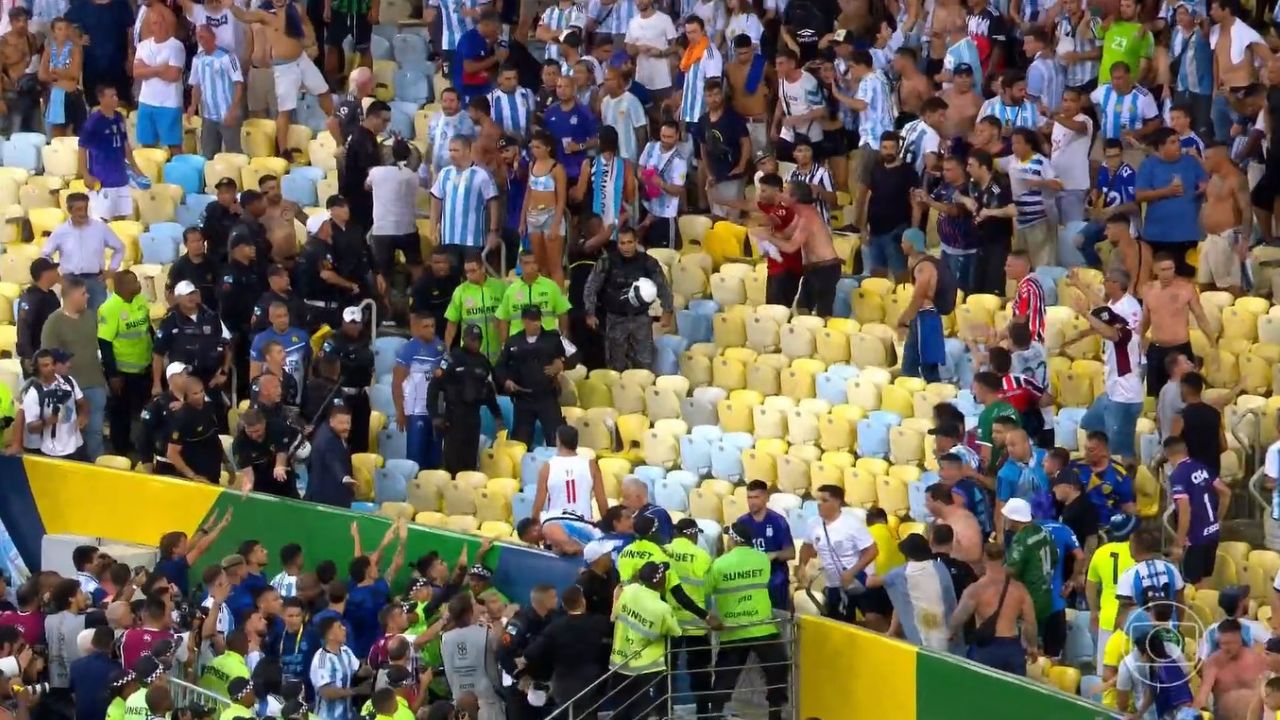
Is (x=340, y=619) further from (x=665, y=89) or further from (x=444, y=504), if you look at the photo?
(x=665, y=89)

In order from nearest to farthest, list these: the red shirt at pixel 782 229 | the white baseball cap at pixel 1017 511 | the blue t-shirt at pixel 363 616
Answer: the white baseball cap at pixel 1017 511 < the blue t-shirt at pixel 363 616 < the red shirt at pixel 782 229

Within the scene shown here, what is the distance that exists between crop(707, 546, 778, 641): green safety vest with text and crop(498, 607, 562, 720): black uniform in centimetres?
94

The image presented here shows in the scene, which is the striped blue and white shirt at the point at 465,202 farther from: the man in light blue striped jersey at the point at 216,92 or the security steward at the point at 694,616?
the security steward at the point at 694,616

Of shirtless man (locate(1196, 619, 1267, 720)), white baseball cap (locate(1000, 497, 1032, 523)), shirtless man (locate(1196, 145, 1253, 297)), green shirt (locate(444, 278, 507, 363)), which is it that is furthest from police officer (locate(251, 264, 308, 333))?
shirtless man (locate(1196, 619, 1267, 720))

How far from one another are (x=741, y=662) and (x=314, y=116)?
9.59m

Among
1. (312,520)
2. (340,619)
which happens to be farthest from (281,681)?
(312,520)

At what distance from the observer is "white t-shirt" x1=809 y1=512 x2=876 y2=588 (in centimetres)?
1856

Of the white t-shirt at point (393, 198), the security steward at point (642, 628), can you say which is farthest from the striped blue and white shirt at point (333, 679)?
Answer: the white t-shirt at point (393, 198)

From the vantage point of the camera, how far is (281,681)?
17.9 metres

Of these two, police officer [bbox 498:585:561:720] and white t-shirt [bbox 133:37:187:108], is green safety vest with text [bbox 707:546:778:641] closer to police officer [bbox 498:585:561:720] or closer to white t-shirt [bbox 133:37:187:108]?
police officer [bbox 498:585:561:720]

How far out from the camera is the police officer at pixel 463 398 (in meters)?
21.2

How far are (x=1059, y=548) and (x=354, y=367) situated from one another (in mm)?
5842

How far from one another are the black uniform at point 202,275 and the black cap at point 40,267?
882 mm

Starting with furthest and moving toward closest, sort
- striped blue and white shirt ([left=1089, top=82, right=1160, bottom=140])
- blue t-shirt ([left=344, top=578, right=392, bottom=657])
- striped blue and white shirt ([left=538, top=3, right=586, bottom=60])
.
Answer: striped blue and white shirt ([left=538, top=3, right=586, bottom=60]) → striped blue and white shirt ([left=1089, top=82, right=1160, bottom=140]) → blue t-shirt ([left=344, top=578, right=392, bottom=657])
